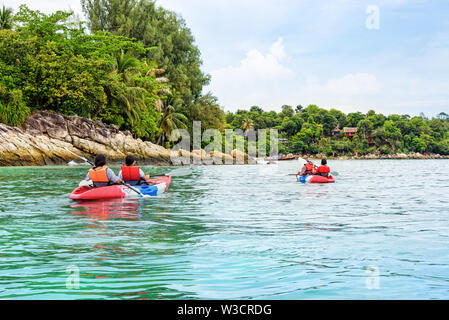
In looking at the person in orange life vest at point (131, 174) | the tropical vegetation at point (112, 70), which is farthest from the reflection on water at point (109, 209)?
the tropical vegetation at point (112, 70)

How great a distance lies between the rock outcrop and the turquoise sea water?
1719 centimetres

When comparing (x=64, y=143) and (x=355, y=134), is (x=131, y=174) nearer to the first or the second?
(x=64, y=143)

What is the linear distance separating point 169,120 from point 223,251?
37024 mm

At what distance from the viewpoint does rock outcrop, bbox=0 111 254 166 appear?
25891 millimetres

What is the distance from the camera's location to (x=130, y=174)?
11867 mm

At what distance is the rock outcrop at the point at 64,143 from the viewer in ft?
84.9

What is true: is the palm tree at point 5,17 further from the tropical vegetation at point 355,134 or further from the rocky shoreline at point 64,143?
the tropical vegetation at point 355,134

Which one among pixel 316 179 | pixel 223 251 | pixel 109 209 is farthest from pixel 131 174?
pixel 316 179

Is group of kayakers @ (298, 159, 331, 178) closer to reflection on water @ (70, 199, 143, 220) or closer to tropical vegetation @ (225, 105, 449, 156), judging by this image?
reflection on water @ (70, 199, 143, 220)

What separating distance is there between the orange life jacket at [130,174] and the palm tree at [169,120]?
30.1m

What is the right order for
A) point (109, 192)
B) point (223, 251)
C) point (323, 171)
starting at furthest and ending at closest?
point (323, 171) < point (109, 192) < point (223, 251)

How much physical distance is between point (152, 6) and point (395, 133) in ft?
259

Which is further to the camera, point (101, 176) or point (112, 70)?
point (112, 70)

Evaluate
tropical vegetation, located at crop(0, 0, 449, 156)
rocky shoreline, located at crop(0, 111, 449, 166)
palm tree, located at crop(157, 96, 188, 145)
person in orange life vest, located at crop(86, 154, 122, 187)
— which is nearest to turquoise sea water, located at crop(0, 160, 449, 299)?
person in orange life vest, located at crop(86, 154, 122, 187)
